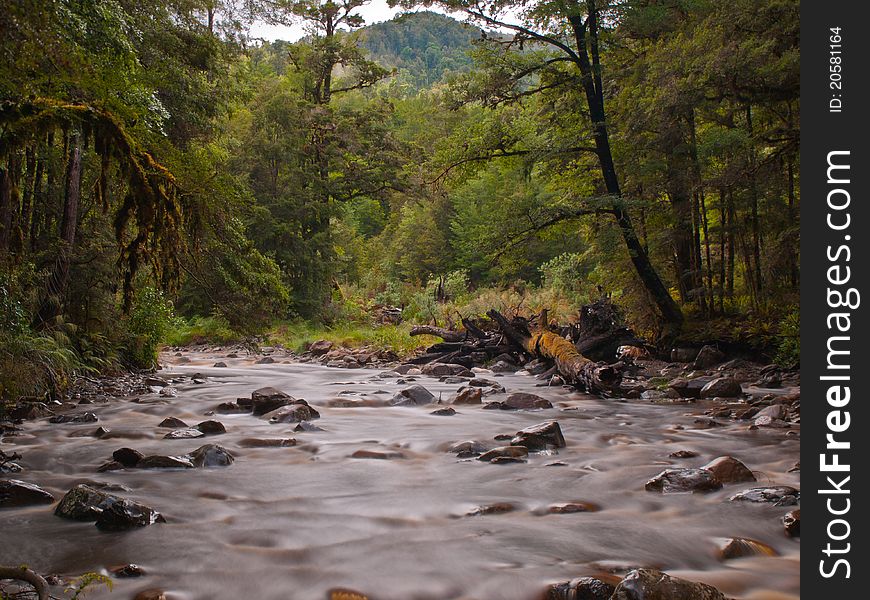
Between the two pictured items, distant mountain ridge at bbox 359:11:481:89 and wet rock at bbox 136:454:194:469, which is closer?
wet rock at bbox 136:454:194:469

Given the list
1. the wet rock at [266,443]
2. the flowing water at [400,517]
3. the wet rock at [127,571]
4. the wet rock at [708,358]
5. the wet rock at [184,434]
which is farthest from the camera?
the wet rock at [708,358]

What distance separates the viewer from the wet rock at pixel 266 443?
5889 mm

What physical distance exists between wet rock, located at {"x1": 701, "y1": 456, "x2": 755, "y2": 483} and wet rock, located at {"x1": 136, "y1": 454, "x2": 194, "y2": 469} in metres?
4.02

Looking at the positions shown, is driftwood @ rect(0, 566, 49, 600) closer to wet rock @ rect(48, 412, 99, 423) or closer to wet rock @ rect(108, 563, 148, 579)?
wet rock @ rect(108, 563, 148, 579)

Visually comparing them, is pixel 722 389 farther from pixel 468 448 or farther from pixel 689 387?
pixel 468 448

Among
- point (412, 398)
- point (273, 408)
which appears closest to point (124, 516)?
point (273, 408)

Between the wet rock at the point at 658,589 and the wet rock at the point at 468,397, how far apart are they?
613 cm

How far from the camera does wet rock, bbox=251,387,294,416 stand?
7781 millimetres

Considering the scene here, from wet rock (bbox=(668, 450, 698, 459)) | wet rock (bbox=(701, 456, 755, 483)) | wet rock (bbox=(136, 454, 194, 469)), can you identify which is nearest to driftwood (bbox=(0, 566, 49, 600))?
wet rock (bbox=(136, 454, 194, 469))

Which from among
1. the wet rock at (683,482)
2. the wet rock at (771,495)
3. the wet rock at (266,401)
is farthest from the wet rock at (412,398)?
the wet rock at (771,495)

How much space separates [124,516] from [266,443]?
2.47 meters

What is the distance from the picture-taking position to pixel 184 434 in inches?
251

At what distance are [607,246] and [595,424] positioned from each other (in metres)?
5.64

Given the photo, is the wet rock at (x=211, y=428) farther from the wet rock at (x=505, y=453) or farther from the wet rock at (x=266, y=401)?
the wet rock at (x=505, y=453)
